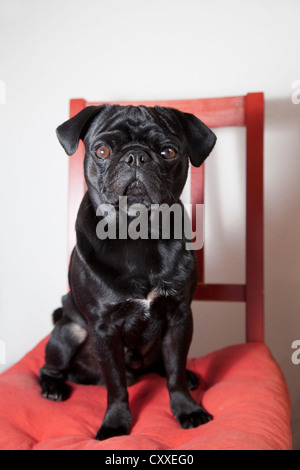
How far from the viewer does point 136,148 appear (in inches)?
34.3

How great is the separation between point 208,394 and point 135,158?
0.55 meters

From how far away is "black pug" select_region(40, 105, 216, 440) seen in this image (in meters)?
0.87

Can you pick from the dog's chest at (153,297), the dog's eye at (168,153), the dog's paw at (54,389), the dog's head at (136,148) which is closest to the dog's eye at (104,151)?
the dog's head at (136,148)

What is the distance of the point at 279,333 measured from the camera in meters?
1.53

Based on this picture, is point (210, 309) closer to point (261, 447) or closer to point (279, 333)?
point (279, 333)

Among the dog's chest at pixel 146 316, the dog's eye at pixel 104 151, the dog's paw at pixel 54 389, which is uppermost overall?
the dog's eye at pixel 104 151

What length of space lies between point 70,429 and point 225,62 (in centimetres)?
116

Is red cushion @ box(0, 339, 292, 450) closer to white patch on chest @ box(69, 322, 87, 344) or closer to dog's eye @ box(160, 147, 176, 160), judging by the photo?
white patch on chest @ box(69, 322, 87, 344)

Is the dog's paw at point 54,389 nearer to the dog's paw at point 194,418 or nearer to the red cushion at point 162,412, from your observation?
the red cushion at point 162,412

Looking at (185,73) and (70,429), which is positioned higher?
(185,73)

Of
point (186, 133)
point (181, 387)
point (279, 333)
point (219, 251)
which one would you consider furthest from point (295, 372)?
point (186, 133)

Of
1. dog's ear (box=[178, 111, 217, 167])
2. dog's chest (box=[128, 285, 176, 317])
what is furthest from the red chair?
dog's ear (box=[178, 111, 217, 167])

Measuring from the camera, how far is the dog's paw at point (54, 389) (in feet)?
3.28

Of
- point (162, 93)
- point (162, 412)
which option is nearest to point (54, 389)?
point (162, 412)
